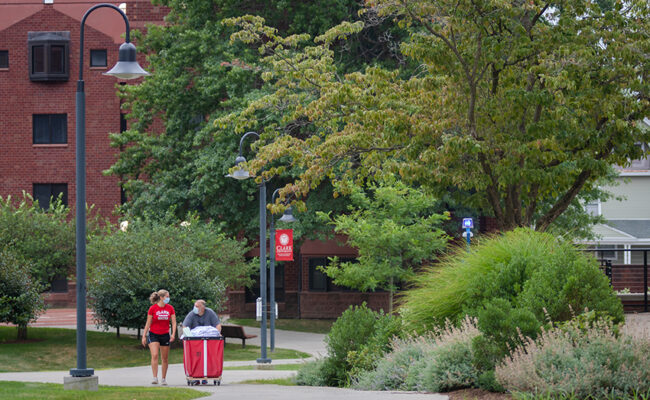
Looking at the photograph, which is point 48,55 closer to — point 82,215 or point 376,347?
point 82,215

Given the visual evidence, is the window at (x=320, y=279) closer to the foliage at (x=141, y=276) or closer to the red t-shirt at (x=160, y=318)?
the foliage at (x=141, y=276)

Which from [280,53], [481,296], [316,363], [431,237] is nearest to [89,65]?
[431,237]

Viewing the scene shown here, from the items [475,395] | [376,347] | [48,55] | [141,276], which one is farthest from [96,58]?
[475,395]

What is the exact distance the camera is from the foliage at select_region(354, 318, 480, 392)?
1191cm

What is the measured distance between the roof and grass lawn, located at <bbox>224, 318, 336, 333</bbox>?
50.2 feet

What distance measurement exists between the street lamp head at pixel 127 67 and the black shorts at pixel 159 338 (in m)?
5.33

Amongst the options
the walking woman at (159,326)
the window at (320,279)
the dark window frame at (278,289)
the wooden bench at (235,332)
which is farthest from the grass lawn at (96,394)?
the dark window frame at (278,289)

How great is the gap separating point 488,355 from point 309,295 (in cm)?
3512

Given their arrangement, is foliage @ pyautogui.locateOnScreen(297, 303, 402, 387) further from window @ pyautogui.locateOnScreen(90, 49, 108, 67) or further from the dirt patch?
window @ pyautogui.locateOnScreen(90, 49, 108, 67)

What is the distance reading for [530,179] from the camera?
15.7 m

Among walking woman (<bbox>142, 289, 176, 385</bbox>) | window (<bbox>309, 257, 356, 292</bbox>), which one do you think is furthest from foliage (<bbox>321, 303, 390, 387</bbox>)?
window (<bbox>309, 257, 356, 292</bbox>)

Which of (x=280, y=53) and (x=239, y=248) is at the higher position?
(x=280, y=53)

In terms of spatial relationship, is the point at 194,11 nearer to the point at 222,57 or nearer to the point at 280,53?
the point at 222,57

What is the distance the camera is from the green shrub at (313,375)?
52.8 feet
